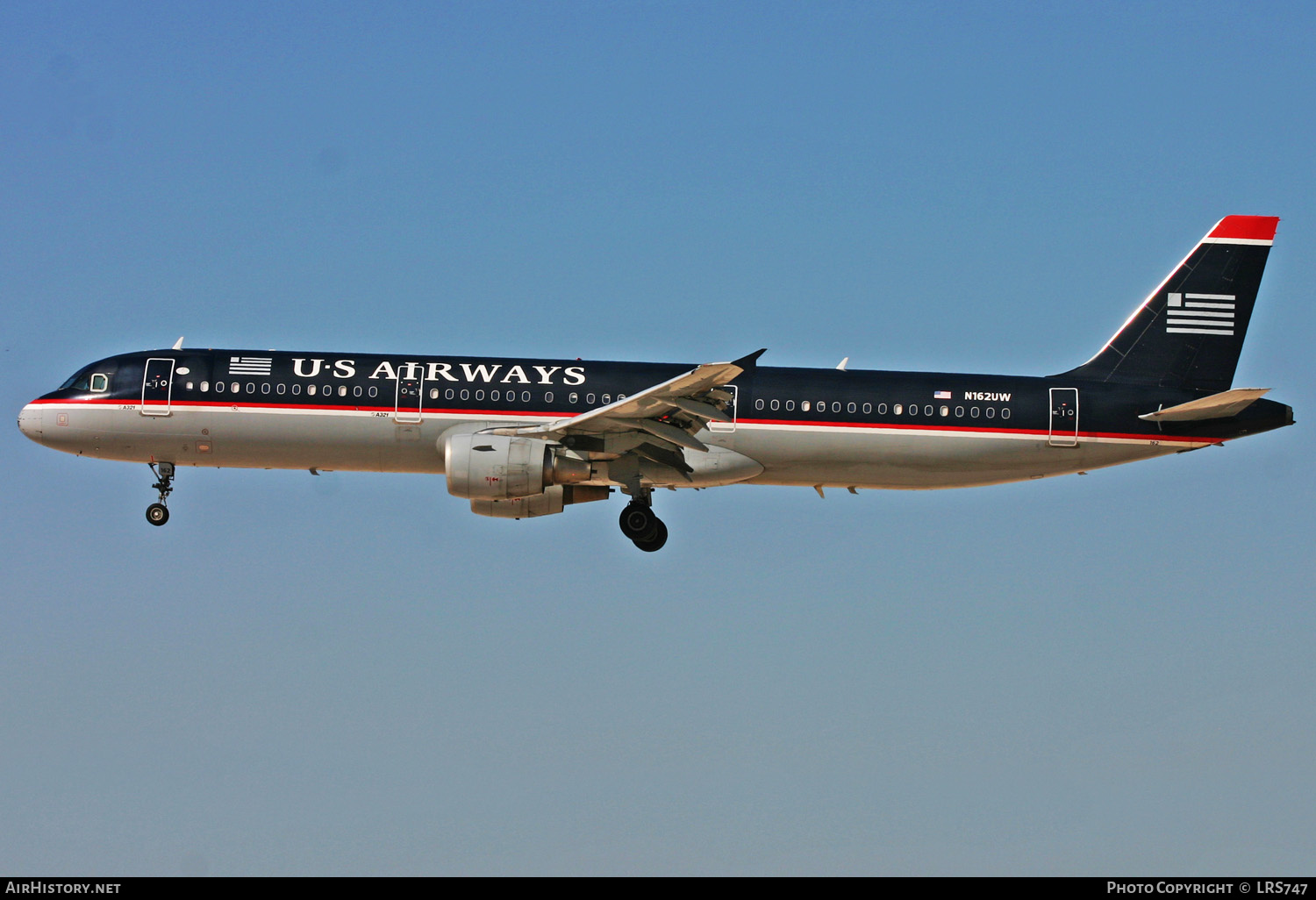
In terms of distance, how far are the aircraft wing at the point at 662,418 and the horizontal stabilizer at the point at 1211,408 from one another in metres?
10.9

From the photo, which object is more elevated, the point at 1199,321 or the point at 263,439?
the point at 1199,321

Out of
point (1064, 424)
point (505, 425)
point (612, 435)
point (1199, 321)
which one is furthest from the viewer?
point (1199, 321)

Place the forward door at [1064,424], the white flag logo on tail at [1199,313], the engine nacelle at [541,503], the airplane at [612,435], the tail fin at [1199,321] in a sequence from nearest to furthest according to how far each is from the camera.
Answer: the airplane at [612,435], the engine nacelle at [541,503], the forward door at [1064,424], the tail fin at [1199,321], the white flag logo on tail at [1199,313]

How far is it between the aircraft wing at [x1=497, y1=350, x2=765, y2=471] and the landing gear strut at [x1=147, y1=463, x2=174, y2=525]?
946 centimetres

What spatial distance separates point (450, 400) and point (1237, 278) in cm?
2136

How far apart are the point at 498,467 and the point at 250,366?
24.8 feet

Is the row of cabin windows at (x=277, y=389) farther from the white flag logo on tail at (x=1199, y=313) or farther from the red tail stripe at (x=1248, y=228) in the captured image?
the red tail stripe at (x=1248, y=228)

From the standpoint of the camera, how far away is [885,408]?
3828 cm

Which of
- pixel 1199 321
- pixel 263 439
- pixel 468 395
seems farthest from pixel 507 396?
pixel 1199 321

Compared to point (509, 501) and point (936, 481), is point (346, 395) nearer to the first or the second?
point (509, 501)

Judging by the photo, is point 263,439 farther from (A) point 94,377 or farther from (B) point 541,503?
(B) point 541,503

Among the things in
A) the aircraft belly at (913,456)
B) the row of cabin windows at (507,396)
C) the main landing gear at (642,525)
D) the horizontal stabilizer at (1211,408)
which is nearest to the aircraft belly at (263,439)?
the row of cabin windows at (507,396)

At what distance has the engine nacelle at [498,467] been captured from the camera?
119 feet

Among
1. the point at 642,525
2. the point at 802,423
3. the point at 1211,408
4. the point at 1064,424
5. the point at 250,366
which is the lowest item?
the point at 642,525
